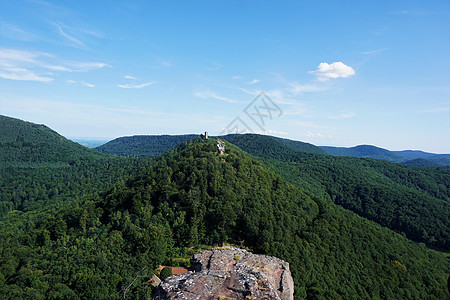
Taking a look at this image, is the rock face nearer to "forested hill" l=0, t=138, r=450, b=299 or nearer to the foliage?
"forested hill" l=0, t=138, r=450, b=299

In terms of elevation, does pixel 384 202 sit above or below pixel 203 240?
below

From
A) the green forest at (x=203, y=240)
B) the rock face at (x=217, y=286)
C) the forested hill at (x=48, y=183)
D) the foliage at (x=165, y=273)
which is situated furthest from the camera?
the forested hill at (x=48, y=183)

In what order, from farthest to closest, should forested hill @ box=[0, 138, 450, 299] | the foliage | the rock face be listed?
forested hill @ box=[0, 138, 450, 299] → the foliage → the rock face

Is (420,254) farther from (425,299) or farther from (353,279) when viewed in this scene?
(353,279)

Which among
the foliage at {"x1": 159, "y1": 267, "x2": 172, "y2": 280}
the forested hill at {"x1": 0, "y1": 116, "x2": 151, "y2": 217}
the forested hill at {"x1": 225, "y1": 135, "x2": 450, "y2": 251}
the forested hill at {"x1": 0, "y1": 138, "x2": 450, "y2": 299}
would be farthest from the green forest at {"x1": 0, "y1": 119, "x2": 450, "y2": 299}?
the forested hill at {"x1": 225, "y1": 135, "x2": 450, "y2": 251}

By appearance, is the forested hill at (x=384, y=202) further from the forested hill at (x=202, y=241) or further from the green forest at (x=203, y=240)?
the forested hill at (x=202, y=241)

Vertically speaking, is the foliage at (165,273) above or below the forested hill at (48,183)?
above

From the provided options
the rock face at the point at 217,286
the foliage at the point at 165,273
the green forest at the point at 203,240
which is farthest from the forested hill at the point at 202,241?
the rock face at the point at 217,286

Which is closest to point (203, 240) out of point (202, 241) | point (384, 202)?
point (202, 241)

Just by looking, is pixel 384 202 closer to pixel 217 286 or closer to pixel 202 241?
pixel 202 241
